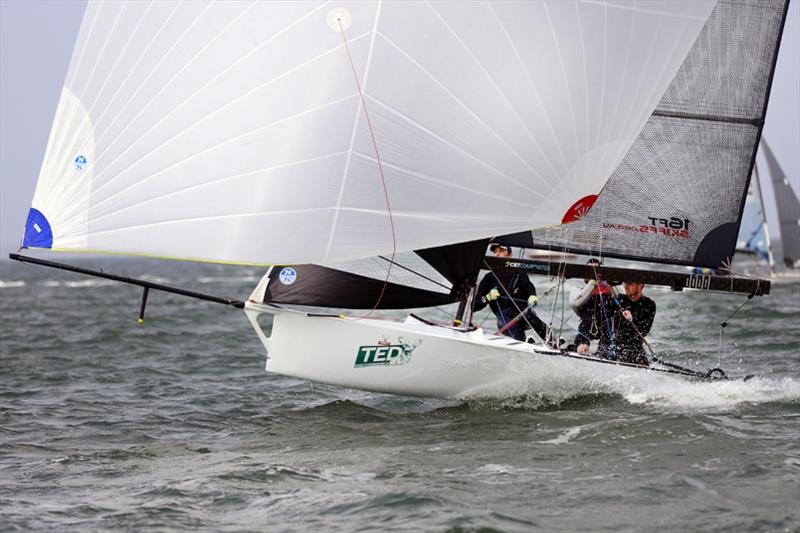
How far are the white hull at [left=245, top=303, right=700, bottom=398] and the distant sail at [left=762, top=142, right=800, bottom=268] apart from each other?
27.6 metres

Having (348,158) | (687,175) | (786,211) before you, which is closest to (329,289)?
(348,158)

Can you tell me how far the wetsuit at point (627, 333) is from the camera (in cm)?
897

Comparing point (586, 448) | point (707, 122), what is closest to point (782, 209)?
point (707, 122)

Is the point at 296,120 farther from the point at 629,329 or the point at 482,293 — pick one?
the point at 629,329

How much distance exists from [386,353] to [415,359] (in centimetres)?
22

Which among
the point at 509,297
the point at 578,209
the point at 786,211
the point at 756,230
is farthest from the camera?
the point at 786,211

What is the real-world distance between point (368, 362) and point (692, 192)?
3167mm

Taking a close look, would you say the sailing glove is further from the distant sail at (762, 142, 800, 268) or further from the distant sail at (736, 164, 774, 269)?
the distant sail at (762, 142, 800, 268)

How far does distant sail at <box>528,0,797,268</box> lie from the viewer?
29.8 ft

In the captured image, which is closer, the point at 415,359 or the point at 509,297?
the point at 415,359

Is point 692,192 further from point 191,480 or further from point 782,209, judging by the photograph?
point 782,209

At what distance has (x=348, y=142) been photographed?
7512mm

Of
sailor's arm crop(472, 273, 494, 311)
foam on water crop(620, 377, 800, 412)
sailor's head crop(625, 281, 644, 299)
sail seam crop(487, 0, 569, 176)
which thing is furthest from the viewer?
sailor's head crop(625, 281, 644, 299)

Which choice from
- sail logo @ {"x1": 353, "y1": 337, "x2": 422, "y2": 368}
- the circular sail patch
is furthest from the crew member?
sail logo @ {"x1": 353, "y1": 337, "x2": 422, "y2": 368}
